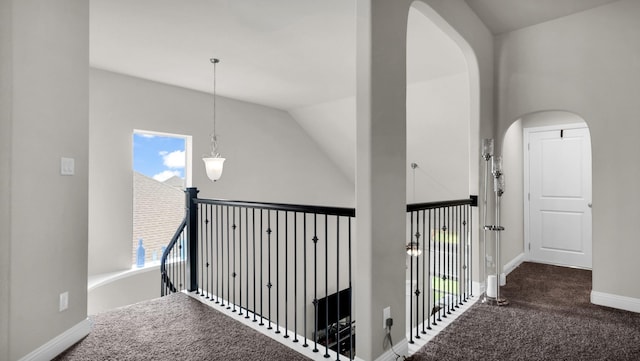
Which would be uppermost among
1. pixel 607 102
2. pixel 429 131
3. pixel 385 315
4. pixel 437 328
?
pixel 429 131

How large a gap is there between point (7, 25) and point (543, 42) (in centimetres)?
450

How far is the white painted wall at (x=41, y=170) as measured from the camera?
1854 mm

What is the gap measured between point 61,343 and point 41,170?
3.82ft

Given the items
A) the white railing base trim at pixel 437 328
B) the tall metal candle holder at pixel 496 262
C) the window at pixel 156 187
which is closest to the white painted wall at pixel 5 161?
the white railing base trim at pixel 437 328

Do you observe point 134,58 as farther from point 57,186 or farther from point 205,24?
point 57,186

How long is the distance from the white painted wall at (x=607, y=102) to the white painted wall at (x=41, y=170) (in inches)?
170

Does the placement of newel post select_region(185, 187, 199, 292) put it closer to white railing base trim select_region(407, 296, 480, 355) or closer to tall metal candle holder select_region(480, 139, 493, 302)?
white railing base trim select_region(407, 296, 480, 355)

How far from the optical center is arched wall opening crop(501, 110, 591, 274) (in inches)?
169

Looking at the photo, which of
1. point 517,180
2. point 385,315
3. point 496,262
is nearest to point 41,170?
point 385,315

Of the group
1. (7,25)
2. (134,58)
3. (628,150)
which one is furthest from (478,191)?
(134,58)

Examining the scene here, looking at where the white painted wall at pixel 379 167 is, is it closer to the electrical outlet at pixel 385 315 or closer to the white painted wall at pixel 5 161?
the electrical outlet at pixel 385 315

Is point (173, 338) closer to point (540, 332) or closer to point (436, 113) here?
point (540, 332)

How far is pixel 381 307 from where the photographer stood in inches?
80.4

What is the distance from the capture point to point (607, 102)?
3.07 metres
